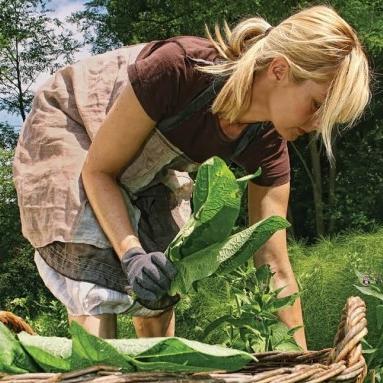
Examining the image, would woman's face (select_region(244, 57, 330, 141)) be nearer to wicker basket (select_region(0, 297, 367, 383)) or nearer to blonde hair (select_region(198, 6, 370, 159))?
blonde hair (select_region(198, 6, 370, 159))

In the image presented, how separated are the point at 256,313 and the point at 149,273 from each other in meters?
0.19

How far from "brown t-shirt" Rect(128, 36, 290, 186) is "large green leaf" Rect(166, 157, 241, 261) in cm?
46

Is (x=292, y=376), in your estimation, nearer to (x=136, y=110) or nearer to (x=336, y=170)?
(x=136, y=110)

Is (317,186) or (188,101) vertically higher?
(188,101)

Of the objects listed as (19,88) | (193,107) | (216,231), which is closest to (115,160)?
(193,107)

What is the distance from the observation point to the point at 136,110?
4.99 feet

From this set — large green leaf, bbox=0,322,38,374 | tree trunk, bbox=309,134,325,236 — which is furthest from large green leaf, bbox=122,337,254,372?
Answer: tree trunk, bbox=309,134,325,236

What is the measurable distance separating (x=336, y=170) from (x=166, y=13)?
2558mm

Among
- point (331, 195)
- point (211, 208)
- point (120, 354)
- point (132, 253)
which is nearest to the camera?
point (120, 354)

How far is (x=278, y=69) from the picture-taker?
59.9 inches

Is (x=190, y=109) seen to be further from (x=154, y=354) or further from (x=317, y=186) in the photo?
(x=317, y=186)

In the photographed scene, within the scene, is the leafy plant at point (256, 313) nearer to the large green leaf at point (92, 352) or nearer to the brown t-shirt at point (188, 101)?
the large green leaf at point (92, 352)

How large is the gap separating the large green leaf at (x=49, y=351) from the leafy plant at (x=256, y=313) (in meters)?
0.29

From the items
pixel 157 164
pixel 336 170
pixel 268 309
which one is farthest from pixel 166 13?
pixel 268 309
